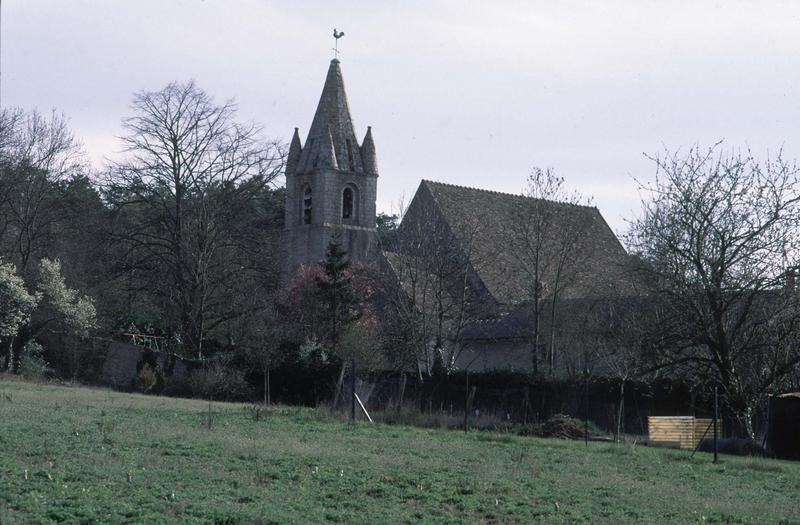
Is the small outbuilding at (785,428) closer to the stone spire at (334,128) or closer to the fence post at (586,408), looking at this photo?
the fence post at (586,408)

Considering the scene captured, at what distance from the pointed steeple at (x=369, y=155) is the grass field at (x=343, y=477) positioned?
42.2 meters

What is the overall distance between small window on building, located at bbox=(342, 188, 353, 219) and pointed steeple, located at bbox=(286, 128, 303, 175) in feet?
11.3

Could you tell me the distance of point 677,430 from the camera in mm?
27281

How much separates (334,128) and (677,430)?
1633 inches

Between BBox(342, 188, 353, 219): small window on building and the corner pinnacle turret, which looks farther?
BBox(342, 188, 353, 219): small window on building

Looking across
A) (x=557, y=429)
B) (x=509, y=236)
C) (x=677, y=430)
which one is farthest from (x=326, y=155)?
(x=677, y=430)

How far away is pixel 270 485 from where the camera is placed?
48.5ft

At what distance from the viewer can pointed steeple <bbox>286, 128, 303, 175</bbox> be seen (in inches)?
2608

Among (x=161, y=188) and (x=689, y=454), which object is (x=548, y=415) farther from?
(x=161, y=188)

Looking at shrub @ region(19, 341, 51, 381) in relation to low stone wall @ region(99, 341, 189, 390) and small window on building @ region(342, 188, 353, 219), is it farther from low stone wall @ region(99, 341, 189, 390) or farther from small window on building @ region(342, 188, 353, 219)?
small window on building @ region(342, 188, 353, 219)

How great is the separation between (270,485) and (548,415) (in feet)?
58.9

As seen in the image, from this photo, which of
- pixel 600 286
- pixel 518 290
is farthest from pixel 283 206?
pixel 600 286

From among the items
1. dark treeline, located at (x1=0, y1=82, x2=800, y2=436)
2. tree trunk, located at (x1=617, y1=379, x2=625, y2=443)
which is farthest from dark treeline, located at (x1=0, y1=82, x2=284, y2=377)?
tree trunk, located at (x1=617, y1=379, x2=625, y2=443)

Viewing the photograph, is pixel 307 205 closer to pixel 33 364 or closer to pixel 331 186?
pixel 331 186
